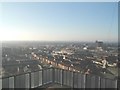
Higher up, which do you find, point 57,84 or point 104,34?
point 104,34

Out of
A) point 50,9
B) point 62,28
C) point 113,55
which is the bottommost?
point 113,55

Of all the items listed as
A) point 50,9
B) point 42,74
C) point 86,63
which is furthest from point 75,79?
point 50,9

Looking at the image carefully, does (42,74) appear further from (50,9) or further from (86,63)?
(50,9)

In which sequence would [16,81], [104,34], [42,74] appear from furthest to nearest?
[42,74], [104,34], [16,81]

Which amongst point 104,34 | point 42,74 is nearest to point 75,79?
point 42,74

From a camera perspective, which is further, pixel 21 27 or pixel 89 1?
pixel 21 27

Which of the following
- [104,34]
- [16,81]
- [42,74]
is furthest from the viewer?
[42,74]
